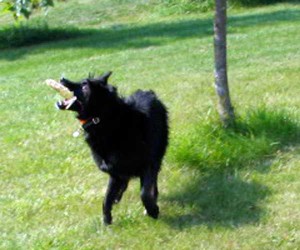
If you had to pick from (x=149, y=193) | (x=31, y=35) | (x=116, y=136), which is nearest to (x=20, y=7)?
(x=116, y=136)

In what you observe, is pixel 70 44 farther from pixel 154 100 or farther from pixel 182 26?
pixel 154 100

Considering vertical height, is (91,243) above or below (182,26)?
above

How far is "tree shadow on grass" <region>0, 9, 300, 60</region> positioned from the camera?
51.6ft

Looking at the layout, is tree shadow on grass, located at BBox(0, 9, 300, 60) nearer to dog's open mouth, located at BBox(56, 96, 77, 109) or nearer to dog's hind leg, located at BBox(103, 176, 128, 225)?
dog's hind leg, located at BBox(103, 176, 128, 225)

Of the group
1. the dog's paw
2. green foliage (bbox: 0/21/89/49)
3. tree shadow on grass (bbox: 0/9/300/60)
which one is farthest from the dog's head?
green foliage (bbox: 0/21/89/49)

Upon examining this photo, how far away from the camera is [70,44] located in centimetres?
1720

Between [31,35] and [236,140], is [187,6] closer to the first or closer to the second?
[31,35]

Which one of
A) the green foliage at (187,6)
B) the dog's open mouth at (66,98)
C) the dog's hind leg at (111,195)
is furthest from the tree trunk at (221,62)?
the green foliage at (187,6)

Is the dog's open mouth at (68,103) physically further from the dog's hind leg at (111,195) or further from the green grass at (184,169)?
the green grass at (184,169)

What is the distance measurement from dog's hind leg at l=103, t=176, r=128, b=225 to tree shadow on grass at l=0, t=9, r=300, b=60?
9.90 meters

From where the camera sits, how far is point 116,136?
16.1 feet

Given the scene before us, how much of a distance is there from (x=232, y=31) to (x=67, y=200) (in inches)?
403

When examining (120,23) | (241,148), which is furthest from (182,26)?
(241,148)

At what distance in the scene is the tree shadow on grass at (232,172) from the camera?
4961mm
